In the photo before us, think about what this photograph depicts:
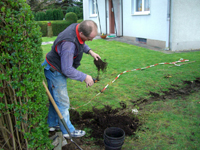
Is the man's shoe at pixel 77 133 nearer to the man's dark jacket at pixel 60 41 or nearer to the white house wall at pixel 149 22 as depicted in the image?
the man's dark jacket at pixel 60 41

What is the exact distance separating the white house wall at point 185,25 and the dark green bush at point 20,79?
8976mm

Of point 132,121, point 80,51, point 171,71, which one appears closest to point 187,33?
point 171,71

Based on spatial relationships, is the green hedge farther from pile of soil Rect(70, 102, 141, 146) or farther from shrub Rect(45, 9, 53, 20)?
pile of soil Rect(70, 102, 141, 146)

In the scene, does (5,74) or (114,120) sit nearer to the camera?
(5,74)

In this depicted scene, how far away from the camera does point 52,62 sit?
3.04 meters

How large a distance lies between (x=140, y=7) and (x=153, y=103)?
931 centimetres

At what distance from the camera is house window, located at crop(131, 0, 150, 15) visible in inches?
456

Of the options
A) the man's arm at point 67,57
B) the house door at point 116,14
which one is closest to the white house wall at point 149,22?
the house door at point 116,14

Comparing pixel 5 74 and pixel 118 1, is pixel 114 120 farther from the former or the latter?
pixel 118 1

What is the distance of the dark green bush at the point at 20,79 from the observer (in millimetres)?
1910

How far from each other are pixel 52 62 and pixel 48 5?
3331 centimetres

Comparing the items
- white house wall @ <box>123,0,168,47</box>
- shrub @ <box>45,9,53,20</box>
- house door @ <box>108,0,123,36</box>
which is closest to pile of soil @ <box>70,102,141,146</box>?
white house wall @ <box>123,0,168,47</box>

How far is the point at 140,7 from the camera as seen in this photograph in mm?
12297

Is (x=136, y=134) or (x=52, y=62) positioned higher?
(x=52, y=62)
